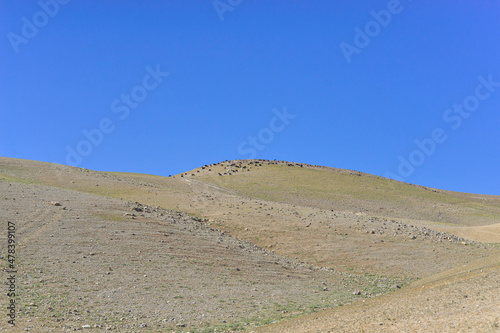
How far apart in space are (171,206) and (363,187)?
4873cm

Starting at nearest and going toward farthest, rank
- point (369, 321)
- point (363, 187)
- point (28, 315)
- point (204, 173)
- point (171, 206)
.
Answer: point (369, 321) → point (28, 315) → point (171, 206) → point (363, 187) → point (204, 173)

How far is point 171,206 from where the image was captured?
129ft

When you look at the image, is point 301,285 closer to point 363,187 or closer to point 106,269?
point 106,269

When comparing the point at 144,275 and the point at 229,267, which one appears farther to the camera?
the point at 229,267

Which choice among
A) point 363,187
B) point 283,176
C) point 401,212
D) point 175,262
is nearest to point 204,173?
point 283,176

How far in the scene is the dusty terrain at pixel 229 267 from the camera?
15.0 m

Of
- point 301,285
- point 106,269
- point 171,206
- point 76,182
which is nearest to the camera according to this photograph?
point 106,269

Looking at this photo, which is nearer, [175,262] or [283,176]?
[175,262]

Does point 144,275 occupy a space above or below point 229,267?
below

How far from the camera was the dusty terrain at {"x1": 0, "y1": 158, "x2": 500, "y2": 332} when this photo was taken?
49.1ft

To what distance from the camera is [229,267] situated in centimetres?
2377

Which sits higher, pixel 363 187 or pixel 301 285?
pixel 363 187

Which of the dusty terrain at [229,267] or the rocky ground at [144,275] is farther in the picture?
the rocky ground at [144,275]

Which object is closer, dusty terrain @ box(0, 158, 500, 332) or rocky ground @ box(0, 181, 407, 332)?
dusty terrain @ box(0, 158, 500, 332)
